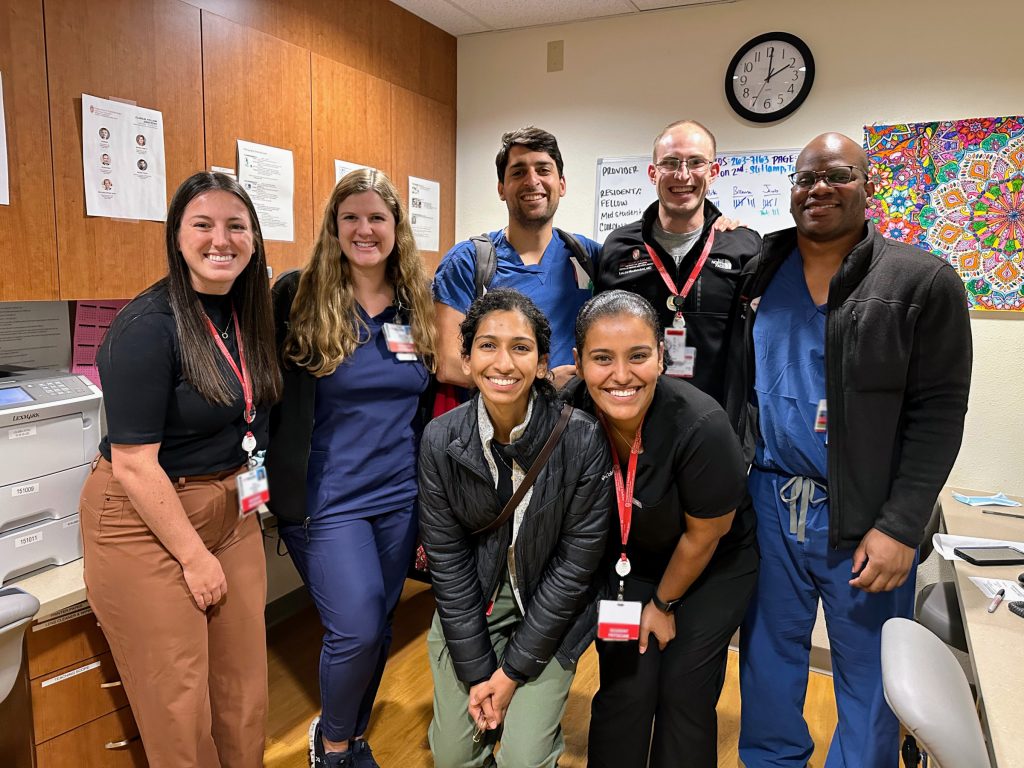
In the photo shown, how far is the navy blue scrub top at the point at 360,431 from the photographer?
2.00m

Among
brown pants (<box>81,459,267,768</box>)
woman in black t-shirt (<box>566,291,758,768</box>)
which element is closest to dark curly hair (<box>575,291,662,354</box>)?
woman in black t-shirt (<box>566,291,758,768</box>)

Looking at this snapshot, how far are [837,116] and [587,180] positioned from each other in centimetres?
112

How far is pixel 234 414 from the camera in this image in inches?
67.6

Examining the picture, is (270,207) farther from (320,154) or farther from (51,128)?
(51,128)

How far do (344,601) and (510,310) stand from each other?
36.7 inches

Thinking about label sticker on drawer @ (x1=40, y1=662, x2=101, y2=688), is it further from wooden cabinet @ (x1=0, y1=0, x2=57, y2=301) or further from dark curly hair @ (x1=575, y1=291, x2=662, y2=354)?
dark curly hair @ (x1=575, y1=291, x2=662, y2=354)

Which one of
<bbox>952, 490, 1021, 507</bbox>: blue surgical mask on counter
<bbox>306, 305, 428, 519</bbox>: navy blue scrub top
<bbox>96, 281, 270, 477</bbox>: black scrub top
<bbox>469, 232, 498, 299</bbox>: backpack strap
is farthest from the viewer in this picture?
<bbox>952, 490, 1021, 507</bbox>: blue surgical mask on counter

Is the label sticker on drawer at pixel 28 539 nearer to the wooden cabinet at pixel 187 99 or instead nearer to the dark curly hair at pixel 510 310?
the wooden cabinet at pixel 187 99

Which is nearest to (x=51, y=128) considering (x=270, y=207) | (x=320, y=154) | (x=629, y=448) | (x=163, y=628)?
(x=270, y=207)

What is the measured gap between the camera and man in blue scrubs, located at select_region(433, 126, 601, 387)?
7.13ft

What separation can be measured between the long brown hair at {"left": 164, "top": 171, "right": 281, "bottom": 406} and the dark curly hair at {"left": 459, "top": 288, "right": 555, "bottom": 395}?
0.52m

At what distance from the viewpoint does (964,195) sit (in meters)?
2.75

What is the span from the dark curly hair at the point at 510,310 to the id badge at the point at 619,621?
547 mm

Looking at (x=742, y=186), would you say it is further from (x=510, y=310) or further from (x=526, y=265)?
(x=510, y=310)
